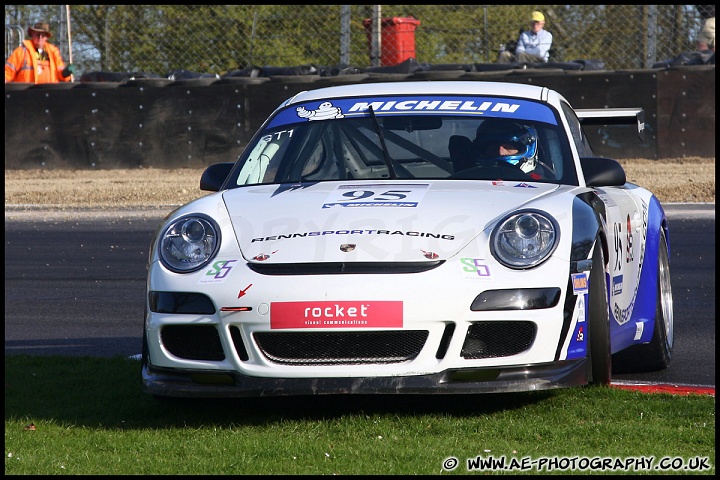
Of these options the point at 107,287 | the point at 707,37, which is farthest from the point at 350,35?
the point at 107,287

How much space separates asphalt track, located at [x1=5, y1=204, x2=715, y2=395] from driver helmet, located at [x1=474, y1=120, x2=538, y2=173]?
1.08 m

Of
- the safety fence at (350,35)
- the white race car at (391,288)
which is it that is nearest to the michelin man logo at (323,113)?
the white race car at (391,288)

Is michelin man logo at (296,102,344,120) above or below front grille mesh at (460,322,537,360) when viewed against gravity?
above

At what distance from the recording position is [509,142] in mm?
5273

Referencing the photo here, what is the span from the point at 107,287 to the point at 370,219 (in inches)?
182

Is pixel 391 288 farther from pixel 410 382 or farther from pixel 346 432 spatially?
pixel 346 432

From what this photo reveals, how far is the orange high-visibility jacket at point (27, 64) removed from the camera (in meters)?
17.4

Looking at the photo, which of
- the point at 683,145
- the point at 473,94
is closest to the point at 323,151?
the point at 473,94

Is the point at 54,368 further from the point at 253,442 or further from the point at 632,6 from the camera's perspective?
the point at 632,6

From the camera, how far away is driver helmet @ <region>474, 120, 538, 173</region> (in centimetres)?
520

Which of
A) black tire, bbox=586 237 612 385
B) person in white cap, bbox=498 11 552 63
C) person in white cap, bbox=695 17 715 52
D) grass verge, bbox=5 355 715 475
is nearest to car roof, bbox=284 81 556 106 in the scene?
black tire, bbox=586 237 612 385

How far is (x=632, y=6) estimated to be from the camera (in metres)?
16.4

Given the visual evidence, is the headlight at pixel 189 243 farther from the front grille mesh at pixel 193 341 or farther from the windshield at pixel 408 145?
the windshield at pixel 408 145

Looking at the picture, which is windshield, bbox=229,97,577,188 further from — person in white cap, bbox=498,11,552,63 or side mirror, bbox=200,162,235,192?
person in white cap, bbox=498,11,552,63
